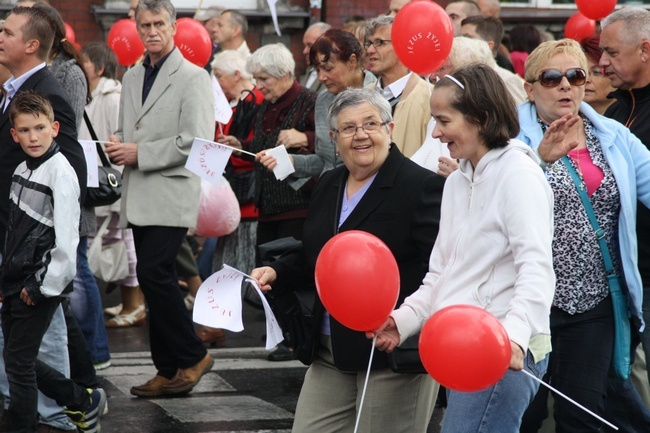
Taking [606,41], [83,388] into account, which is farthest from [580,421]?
[83,388]

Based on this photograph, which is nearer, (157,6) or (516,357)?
(516,357)

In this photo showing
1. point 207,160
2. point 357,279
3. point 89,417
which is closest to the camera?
point 357,279

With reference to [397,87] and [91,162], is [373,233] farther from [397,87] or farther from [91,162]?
[91,162]

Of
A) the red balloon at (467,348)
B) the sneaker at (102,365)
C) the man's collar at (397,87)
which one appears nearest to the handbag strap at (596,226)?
the red balloon at (467,348)

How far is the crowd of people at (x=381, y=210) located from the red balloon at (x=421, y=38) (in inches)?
5.7

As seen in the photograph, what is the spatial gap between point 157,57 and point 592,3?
4.08 m

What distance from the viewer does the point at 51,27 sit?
6.30 m

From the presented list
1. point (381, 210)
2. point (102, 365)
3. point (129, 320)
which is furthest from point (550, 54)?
point (129, 320)

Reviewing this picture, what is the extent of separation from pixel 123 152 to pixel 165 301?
999mm

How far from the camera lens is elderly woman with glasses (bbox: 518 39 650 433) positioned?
4590 millimetres

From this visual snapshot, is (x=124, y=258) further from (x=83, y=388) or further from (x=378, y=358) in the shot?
(x=378, y=358)

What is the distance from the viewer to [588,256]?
4.62 m

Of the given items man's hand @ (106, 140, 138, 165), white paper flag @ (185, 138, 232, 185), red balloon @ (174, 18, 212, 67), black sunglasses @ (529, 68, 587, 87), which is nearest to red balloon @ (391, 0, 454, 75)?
white paper flag @ (185, 138, 232, 185)

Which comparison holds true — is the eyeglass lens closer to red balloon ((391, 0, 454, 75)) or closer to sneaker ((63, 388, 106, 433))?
red balloon ((391, 0, 454, 75))
